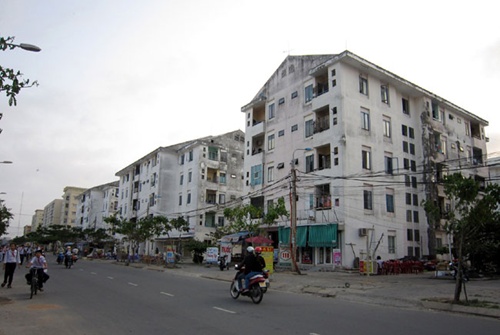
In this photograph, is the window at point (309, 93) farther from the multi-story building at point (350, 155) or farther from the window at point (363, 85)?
the window at point (363, 85)

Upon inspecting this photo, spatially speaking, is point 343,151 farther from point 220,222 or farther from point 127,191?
point 127,191

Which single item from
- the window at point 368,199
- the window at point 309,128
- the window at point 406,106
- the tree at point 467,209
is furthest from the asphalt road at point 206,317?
the window at point 406,106

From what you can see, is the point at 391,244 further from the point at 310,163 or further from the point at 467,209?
the point at 467,209

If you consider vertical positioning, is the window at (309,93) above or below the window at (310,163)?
above

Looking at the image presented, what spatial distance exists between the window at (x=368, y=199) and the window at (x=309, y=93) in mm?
9864

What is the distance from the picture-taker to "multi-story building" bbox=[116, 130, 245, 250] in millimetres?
54688

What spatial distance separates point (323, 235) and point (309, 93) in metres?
13.2

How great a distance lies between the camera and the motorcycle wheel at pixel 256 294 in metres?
12.5

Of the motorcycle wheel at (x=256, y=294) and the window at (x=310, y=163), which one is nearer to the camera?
the motorcycle wheel at (x=256, y=294)

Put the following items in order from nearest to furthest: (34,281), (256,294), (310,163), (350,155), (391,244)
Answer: (256,294), (34,281), (350,155), (391,244), (310,163)

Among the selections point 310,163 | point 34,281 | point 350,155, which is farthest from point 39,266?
point 310,163

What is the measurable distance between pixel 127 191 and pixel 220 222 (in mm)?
24877

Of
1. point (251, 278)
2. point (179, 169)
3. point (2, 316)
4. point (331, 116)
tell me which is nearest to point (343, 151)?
point (331, 116)

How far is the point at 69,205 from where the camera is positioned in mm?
141875
